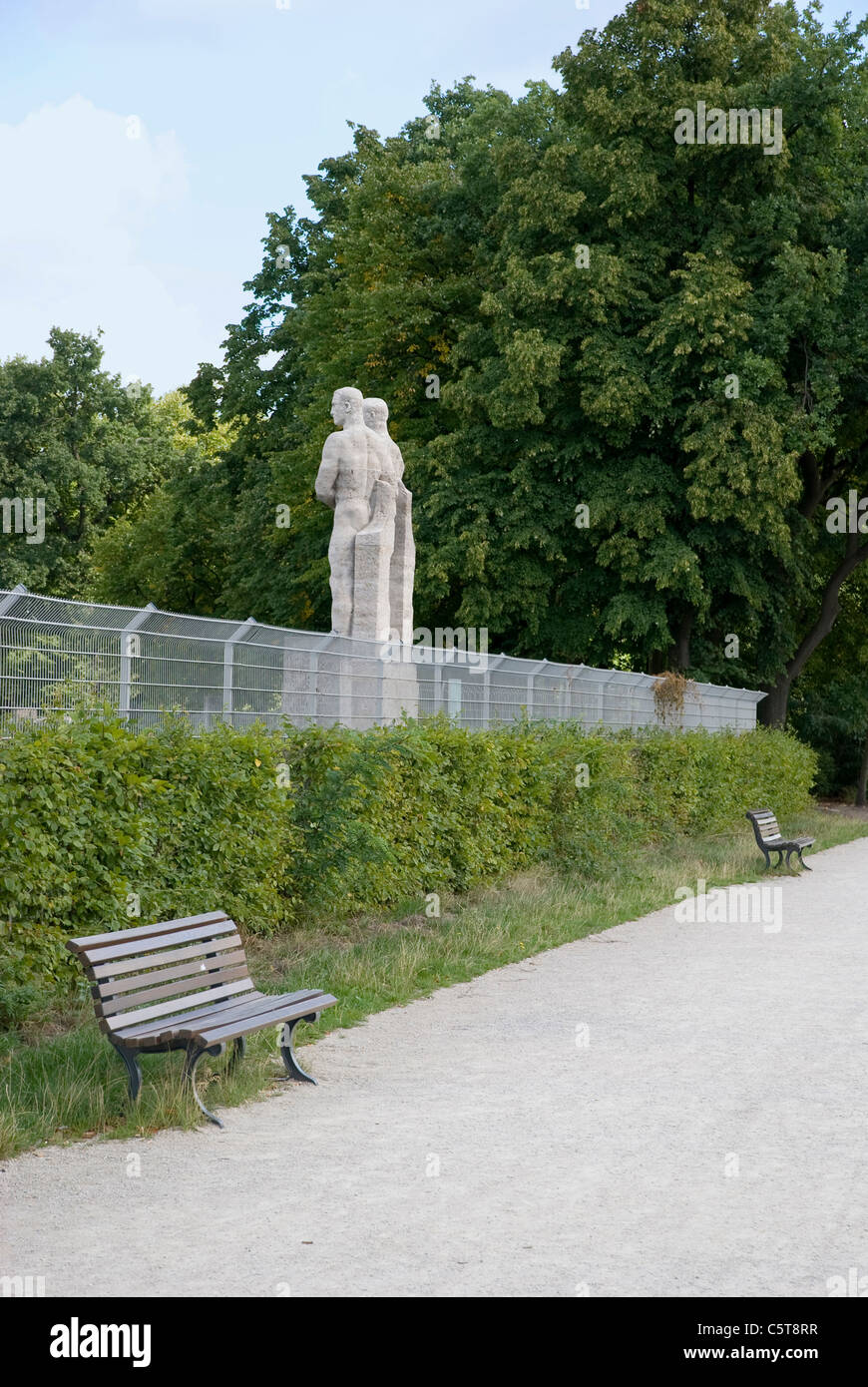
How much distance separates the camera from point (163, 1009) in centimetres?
726

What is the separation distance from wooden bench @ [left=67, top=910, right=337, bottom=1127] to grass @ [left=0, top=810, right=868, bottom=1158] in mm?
200

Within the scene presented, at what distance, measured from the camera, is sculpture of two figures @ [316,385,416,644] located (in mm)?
20219

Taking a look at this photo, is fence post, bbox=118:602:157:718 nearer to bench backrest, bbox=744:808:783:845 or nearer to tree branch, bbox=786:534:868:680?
bench backrest, bbox=744:808:783:845

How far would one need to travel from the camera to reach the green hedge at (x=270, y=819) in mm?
8961

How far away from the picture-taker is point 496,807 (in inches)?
652

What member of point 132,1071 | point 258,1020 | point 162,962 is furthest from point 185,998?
point 132,1071

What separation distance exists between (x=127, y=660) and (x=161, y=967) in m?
4.01

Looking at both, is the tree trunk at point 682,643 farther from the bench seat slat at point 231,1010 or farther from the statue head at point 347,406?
the bench seat slat at point 231,1010

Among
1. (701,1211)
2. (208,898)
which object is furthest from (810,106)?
(701,1211)

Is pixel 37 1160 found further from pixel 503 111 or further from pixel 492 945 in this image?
pixel 503 111

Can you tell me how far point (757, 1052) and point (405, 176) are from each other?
2898 cm

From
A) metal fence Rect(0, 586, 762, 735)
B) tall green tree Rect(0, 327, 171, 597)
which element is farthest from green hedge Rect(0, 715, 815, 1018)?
tall green tree Rect(0, 327, 171, 597)

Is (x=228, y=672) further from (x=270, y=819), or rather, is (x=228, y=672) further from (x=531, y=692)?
(x=531, y=692)

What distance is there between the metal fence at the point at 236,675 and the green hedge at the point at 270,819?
1.82 ft
